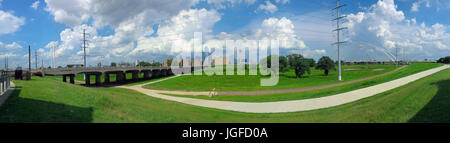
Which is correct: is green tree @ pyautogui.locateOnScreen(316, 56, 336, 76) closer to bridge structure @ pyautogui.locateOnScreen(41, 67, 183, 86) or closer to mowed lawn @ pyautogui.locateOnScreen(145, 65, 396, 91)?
mowed lawn @ pyautogui.locateOnScreen(145, 65, 396, 91)

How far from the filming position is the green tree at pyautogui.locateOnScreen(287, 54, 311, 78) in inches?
2149

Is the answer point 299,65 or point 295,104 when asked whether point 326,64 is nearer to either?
point 299,65

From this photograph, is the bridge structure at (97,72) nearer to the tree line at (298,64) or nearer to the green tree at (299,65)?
the tree line at (298,64)

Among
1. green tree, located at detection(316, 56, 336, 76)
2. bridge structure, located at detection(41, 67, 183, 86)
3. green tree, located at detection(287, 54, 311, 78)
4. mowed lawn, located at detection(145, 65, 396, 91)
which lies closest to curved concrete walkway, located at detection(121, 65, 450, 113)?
mowed lawn, located at detection(145, 65, 396, 91)

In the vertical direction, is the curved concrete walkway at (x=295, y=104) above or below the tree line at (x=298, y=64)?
below

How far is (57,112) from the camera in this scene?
26.9 feet

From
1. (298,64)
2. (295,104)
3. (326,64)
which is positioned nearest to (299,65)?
(298,64)

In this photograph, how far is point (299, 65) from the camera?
55.3 m

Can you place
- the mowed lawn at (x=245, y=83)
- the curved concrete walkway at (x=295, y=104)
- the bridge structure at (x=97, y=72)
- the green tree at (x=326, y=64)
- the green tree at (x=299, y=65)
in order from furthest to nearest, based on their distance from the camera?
the green tree at (x=326, y=64) → the green tree at (x=299, y=65) → the bridge structure at (x=97, y=72) → the mowed lawn at (x=245, y=83) → the curved concrete walkway at (x=295, y=104)

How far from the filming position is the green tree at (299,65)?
2149 inches

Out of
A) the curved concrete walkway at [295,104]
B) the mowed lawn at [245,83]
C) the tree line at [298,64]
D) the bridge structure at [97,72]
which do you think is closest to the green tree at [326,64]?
the tree line at [298,64]

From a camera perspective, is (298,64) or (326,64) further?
(326,64)
